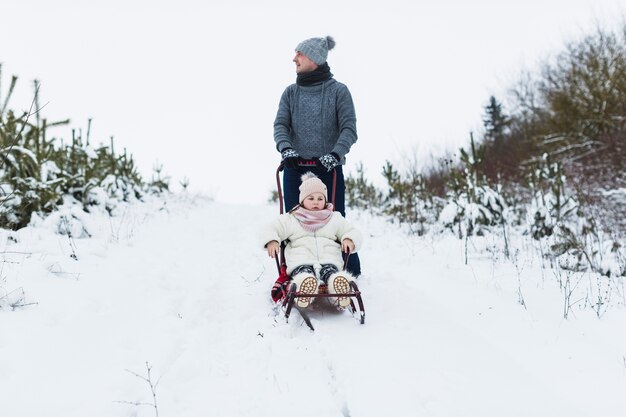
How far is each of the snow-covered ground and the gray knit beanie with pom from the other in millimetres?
2114

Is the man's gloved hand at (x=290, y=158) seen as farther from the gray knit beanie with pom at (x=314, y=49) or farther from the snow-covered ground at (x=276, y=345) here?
the snow-covered ground at (x=276, y=345)

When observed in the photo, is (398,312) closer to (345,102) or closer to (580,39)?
(345,102)

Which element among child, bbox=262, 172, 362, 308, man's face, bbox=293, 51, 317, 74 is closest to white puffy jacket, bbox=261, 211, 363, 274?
child, bbox=262, 172, 362, 308

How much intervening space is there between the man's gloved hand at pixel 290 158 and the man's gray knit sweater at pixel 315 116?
0.16 metres

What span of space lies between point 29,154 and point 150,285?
8.22 feet

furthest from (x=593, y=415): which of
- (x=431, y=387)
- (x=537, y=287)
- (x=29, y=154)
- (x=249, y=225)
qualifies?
(x=249, y=225)

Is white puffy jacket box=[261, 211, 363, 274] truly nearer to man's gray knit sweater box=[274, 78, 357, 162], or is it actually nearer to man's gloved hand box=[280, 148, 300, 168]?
man's gloved hand box=[280, 148, 300, 168]

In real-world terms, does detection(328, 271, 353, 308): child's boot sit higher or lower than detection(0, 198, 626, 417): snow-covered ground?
higher

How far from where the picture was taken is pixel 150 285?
388 cm

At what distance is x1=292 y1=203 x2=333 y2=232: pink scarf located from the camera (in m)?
3.51

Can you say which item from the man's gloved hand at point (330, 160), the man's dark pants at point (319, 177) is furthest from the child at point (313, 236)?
the man's dark pants at point (319, 177)

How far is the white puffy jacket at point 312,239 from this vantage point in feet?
11.2

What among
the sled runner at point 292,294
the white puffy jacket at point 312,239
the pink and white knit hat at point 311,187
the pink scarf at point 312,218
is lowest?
the sled runner at point 292,294

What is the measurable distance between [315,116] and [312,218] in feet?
3.25
